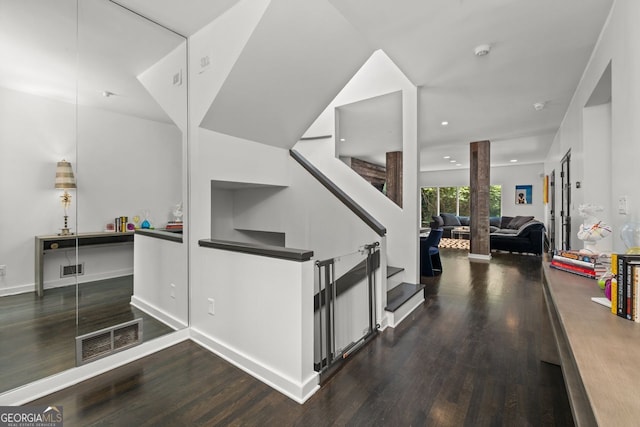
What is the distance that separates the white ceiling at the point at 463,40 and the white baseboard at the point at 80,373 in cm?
205

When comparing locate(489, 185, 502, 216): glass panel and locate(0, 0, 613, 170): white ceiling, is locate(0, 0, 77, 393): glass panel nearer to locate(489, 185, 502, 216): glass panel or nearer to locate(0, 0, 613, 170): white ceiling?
locate(0, 0, 613, 170): white ceiling

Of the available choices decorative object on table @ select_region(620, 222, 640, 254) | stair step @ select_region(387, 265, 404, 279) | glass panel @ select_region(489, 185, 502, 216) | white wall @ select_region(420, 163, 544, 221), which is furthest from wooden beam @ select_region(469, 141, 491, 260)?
glass panel @ select_region(489, 185, 502, 216)

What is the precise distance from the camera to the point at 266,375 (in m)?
2.11

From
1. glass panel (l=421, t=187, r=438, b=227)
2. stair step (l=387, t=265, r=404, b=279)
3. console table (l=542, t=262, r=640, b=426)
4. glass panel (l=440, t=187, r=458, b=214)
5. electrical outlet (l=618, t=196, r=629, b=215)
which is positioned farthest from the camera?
glass panel (l=421, t=187, r=438, b=227)

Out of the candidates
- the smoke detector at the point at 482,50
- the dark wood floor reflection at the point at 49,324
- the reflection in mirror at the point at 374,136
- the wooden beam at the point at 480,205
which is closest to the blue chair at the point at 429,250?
the wooden beam at the point at 480,205

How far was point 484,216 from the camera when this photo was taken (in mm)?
6758

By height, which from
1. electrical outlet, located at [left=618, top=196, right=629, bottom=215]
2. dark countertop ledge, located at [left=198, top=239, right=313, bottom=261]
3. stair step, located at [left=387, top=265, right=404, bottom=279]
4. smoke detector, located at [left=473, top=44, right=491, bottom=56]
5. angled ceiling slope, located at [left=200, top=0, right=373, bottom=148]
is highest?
smoke detector, located at [left=473, top=44, right=491, bottom=56]

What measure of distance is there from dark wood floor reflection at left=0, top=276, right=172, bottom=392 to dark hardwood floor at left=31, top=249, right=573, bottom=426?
254 millimetres

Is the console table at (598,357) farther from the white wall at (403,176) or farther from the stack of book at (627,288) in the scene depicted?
the white wall at (403,176)

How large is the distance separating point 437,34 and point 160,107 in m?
2.71

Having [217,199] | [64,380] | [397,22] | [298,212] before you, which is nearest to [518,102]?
[397,22]

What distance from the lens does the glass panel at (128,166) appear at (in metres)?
2.25

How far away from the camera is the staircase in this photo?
9.99 feet

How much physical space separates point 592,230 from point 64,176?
12.1 ft
